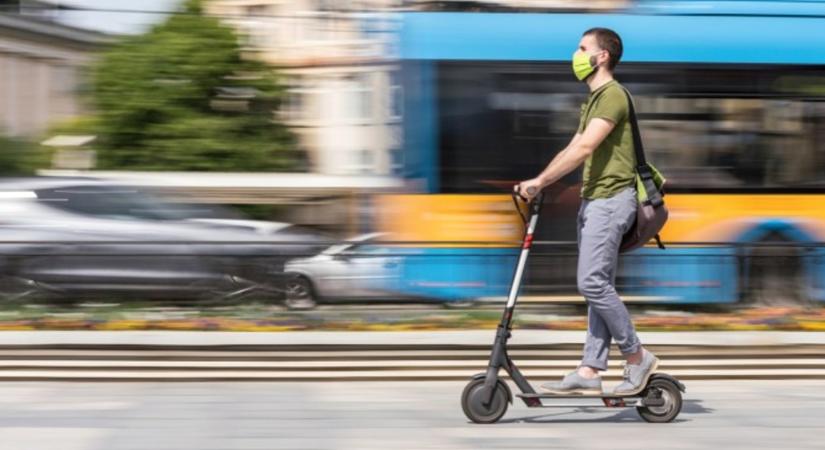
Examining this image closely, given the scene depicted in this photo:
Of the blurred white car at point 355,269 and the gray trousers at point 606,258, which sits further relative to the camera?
the blurred white car at point 355,269

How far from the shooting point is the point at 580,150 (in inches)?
257

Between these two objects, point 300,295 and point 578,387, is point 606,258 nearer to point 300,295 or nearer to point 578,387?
point 578,387

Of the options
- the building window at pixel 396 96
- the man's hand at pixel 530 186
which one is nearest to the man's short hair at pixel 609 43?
the man's hand at pixel 530 186

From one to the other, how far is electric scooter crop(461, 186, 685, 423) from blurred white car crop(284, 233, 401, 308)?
2258 millimetres

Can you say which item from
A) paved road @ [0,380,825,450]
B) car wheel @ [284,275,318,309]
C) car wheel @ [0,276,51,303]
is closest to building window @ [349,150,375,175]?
car wheel @ [0,276,51,303]

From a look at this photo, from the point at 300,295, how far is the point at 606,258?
8.72 ft

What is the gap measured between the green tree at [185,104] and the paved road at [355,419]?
74.2 ft

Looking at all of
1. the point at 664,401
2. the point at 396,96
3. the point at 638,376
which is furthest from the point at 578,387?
the point at 396,96

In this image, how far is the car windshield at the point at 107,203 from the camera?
1311cm

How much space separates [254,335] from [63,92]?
4285cm

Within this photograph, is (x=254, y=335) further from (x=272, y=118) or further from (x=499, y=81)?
(x=272, y=118)

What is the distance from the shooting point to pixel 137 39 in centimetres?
3123

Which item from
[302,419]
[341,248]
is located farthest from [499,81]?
[302,419]

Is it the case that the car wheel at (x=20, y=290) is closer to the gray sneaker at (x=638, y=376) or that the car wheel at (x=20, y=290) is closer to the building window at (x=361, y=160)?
the gray sneaker at (x=638, y=376)
